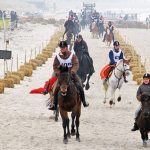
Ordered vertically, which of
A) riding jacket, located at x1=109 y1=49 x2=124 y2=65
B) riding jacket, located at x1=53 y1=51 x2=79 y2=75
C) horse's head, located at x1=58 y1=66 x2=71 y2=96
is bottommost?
riding jacket, located at x1=109 y1=49 x2=124 y2=65

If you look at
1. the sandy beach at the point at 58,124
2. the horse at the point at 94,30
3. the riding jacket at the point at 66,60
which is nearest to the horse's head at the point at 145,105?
the sandy beach at the point at 58,124

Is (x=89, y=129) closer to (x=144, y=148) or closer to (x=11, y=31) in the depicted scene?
(x=144, y=148)

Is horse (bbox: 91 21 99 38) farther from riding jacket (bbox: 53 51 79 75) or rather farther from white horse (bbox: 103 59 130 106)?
riding jacket (bbox: 53 51 79 75)

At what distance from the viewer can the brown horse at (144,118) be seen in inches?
527

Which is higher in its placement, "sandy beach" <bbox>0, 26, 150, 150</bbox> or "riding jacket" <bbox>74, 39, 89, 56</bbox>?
→ "riding jacket" <bbox>74, 39, 89, 56</bbox>

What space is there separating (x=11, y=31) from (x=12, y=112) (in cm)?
5236

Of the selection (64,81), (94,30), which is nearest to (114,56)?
(64,81)

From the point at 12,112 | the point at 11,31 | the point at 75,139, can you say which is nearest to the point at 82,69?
the point at 12,112

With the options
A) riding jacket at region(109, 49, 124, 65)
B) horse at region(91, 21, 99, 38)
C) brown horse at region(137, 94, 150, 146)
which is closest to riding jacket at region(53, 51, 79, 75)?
brown horse at region(137, 94, 150, 146)

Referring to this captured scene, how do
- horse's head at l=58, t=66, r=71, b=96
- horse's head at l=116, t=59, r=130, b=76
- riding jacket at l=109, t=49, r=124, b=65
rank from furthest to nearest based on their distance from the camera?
riding jacket at l=109, t=49, r=124, b=65 → horse's head at l=116, t=59, r=130, b=76 → horse's head at l=58, t=66, r=71, b=96

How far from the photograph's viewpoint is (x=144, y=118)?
1367 cm

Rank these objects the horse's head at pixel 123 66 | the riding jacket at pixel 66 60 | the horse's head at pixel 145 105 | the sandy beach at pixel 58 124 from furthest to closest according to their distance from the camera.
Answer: the horse's head at pixel 123 66, the riding jacket at pixel 66 60, the sandy beach at pixel 58 124, the horse's head at pixel 145 105

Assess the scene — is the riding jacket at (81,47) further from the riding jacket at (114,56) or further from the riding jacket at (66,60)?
the riding jacket at (66,60)

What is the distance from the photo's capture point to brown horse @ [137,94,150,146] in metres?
13.4
